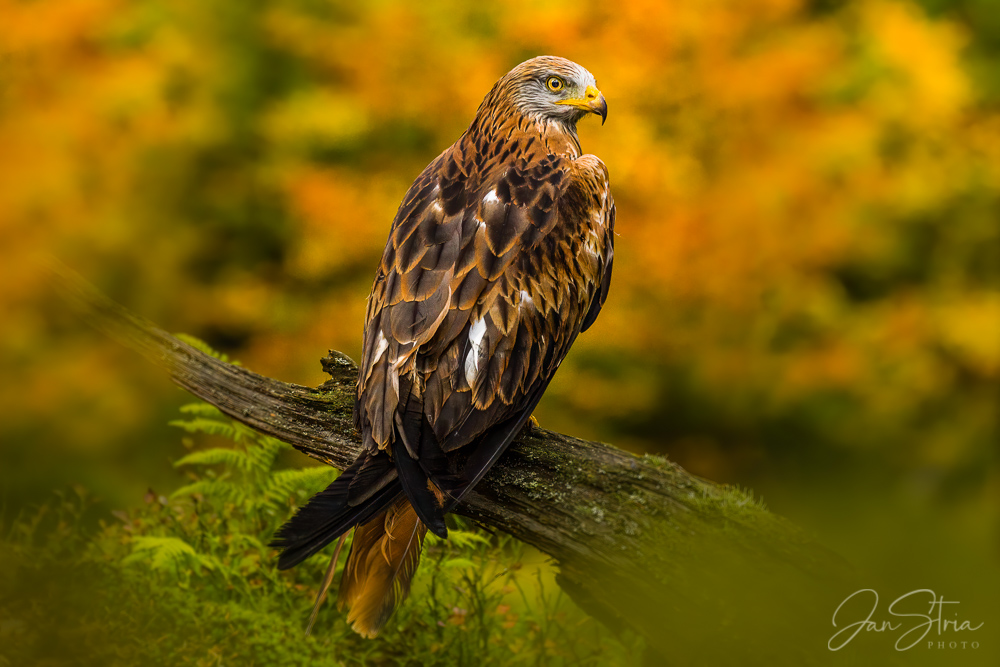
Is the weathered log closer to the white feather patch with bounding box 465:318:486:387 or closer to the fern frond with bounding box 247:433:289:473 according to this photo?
the white feather patch with bounding box 465:318:486:387

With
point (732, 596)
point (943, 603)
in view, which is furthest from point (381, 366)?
point (943, 603)

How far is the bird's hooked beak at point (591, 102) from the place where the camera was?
369cm

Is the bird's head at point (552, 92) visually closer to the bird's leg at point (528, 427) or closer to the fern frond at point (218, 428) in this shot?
the bird's leg at point (528, 427)

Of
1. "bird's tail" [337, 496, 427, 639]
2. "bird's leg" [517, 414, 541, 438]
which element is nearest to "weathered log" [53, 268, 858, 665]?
"bird's leg" [517, 414, 541, 438]

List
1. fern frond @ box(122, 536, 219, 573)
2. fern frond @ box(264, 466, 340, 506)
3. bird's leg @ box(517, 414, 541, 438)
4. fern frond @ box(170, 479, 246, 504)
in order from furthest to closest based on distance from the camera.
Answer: fern frond @ box(170, 479, 246, 504)
fern frond @ box(264, 466, 340, 506)
fern frond @ box(122, 536, 219, 573)
bird's leg @ box(517, 414, 541, 438)

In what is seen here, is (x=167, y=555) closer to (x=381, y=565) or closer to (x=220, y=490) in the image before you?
(x=220, y=490)

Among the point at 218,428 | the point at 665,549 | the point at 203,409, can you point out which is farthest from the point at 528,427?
the point at 203,409

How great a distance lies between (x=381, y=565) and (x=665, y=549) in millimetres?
990

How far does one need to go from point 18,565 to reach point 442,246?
2614 mm

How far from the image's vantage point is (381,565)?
2.82 metres

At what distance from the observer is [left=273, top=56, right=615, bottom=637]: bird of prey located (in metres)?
2.66

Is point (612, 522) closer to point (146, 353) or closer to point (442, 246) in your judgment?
point (442, 246)

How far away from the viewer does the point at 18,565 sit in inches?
156

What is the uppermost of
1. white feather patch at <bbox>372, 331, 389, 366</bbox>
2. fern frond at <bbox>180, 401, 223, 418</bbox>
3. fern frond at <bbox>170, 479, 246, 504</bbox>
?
white feather patch at <bbox>372, 331, 389, 366</bbox>
